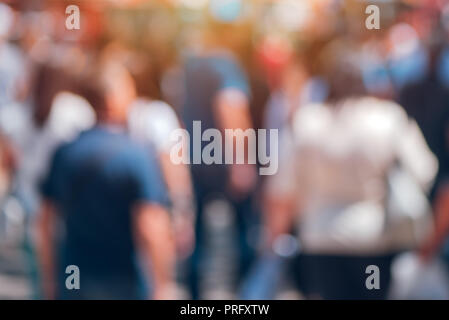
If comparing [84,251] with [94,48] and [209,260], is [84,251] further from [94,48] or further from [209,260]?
[94,48]

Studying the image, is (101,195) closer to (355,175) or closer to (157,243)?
(157,243)

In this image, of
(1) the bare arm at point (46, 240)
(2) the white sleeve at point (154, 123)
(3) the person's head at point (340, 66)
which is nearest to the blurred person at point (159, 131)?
(2) the white sleeve at point (154, 123)

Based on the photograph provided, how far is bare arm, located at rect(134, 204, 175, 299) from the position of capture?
3.86m

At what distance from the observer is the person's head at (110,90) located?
12.7 feet

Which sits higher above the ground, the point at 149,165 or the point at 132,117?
the point at 132,117

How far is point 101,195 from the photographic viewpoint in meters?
3.82

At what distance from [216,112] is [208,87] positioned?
136 mm

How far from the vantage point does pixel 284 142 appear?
3.84 metres

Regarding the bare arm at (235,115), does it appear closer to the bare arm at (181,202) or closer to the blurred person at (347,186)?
the blurred person at (347,186)

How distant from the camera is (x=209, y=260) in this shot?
393 cm

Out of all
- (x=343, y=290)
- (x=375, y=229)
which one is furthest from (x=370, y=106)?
(x=343, y=290)

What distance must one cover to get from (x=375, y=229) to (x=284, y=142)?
647mm

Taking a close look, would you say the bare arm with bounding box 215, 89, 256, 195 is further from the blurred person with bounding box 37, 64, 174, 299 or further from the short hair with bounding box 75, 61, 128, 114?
the short hair with bounding box 75, 61, 128, 114
